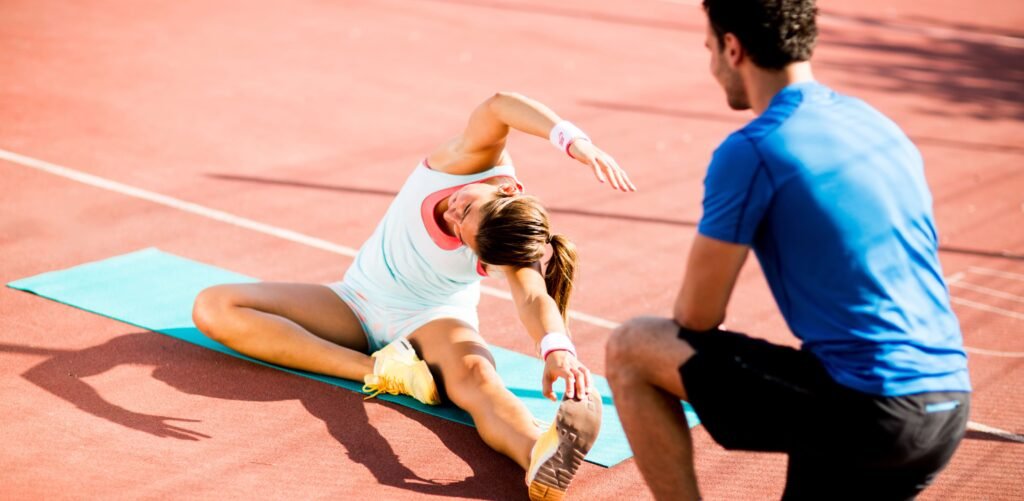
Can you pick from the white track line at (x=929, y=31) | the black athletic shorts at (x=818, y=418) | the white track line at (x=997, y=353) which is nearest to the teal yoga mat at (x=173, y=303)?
the black athletic shorts at (x=818, y=418)

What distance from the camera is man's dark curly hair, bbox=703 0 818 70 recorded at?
270cm

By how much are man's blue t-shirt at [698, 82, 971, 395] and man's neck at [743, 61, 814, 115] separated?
9 cm

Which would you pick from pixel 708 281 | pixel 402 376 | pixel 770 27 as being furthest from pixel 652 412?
pixel 402 376

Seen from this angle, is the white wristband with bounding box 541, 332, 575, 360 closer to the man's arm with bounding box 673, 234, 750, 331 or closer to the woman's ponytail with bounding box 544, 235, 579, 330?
the woman's ponytail with bounding box 544, 235, 579, 330

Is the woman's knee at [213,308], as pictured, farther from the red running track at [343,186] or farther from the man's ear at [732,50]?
the man's ear at [732,50]

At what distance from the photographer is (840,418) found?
2.65 meters

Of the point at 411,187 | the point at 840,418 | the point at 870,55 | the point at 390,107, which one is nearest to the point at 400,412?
the point at 411,187

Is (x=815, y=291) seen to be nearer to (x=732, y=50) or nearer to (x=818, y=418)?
(x=818, y=418)

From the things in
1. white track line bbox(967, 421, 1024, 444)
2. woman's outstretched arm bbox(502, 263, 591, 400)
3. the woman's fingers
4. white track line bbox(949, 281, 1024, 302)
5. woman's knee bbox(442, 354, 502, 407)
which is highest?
woman's outstretched arm bbox(502, 263, 591, 400)

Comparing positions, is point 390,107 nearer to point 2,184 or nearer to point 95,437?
point 2,184

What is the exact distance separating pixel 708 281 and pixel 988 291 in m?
4.11

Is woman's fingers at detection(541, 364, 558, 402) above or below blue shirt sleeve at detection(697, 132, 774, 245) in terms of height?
below

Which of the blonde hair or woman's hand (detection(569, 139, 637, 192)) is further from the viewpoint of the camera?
the blonde hair

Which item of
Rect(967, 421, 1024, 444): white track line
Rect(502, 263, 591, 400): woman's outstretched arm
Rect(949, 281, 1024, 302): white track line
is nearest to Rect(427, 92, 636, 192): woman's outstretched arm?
Rect(502, 263, 591, 400): woman's outstretched arm
